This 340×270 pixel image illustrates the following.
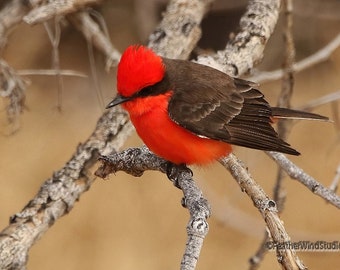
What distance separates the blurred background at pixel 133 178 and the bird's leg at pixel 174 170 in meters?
2.51

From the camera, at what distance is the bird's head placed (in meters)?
2.80

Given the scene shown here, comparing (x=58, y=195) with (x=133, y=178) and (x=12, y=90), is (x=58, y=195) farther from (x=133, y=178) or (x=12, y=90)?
(x=133, y=178)

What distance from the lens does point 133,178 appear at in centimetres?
637

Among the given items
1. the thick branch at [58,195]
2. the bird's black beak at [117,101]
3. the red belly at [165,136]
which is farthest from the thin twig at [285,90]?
the bird's black beak at [117,101]

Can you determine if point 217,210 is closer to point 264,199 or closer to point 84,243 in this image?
point 84,243

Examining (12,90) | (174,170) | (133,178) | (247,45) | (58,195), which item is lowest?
(58,195)

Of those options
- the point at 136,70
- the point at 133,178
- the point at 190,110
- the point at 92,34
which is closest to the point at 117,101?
the point at 136,70

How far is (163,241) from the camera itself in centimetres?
602

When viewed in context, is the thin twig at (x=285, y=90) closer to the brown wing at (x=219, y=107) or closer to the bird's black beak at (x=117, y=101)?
the brown wing at (x=219, y=107)

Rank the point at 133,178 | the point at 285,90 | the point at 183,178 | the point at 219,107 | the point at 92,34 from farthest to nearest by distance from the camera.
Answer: the point at 133,178
the point at 92,34
the point at 285,90
the point at 219,107
the point at 183,178

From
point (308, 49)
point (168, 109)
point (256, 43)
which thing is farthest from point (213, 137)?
point (308, 49)

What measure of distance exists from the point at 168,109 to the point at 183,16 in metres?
0.65

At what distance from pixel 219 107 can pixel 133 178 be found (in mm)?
3298

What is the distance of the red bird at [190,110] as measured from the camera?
2854 mm
